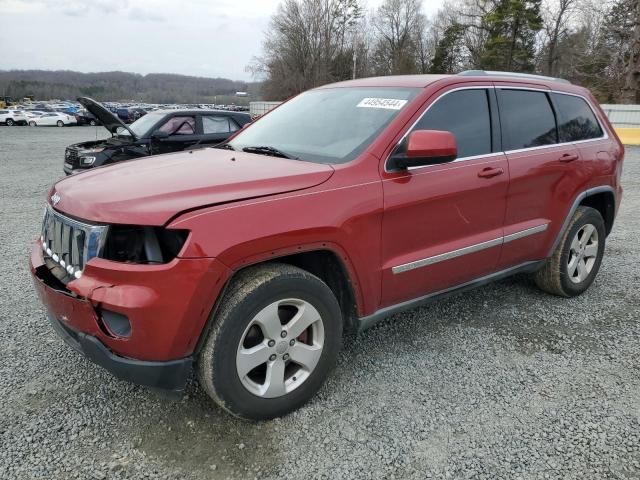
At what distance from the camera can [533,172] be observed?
11.7 feet

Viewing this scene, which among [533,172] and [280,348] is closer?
[280,348]

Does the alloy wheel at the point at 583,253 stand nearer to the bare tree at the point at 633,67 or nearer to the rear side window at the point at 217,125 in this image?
the rear side window at the point at 217,125

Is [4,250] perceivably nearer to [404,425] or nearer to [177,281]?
[177,281]

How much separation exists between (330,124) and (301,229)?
3.51ft

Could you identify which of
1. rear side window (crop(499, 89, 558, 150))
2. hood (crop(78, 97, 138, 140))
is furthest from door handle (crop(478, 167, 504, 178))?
hood (crop(78, 97, 138, 140))

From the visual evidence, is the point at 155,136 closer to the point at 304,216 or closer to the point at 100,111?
the point at 100,111

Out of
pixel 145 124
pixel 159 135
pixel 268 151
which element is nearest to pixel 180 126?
pixel 159 135

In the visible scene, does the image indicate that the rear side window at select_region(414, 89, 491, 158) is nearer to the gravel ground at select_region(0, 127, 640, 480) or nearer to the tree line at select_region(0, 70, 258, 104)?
the gravel ground at select_region(0, 127, 640, 480)

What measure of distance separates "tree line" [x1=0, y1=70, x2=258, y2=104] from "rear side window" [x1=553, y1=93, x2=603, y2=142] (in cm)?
10170

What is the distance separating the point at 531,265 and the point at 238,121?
7.70m

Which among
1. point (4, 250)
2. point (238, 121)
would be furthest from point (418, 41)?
point (4, 250)

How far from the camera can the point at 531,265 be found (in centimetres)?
386

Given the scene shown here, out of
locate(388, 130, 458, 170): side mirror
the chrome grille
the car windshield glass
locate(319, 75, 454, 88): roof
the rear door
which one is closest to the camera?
the chrome grille

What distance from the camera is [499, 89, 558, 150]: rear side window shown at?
3529mm
